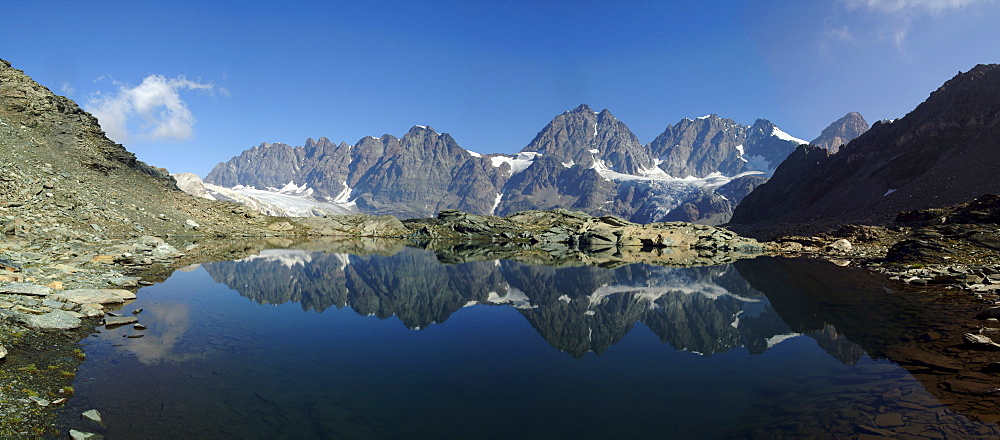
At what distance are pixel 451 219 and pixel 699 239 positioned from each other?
253ft

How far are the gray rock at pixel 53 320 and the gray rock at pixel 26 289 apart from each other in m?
2.19

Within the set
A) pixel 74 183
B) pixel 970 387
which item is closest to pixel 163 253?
pixel 74 183

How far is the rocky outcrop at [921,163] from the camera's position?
108250 millimetres

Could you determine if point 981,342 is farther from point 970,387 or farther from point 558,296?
point 558,296

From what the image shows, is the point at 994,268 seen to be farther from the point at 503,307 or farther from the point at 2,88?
the point at 2,88

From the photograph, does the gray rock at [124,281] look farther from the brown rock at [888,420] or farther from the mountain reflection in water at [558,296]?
the brown rock at [888,420]

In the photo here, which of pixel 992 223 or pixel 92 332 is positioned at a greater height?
pixel 992 223

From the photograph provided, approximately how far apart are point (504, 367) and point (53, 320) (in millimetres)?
17082

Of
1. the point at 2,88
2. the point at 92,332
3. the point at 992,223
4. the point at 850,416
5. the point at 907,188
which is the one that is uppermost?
the point at 2,88

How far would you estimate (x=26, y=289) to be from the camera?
61.8ft

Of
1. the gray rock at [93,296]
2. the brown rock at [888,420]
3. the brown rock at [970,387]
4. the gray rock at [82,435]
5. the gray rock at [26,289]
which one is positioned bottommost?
the brown rock at [888,420]

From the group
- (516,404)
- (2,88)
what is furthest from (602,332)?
(2,88)

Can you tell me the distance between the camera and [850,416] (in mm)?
11961

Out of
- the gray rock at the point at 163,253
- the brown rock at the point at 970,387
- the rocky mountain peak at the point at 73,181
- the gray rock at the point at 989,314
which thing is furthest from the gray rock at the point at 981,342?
the rocky mountain peak at the point at 73,181
